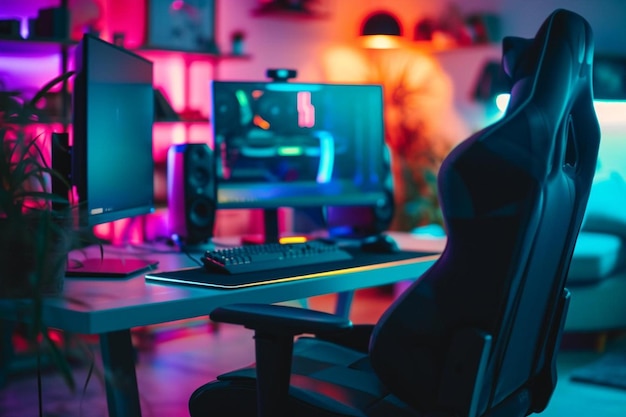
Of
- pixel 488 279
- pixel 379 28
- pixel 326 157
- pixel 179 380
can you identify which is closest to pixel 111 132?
pixel 326 157

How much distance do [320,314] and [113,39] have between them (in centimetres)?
325

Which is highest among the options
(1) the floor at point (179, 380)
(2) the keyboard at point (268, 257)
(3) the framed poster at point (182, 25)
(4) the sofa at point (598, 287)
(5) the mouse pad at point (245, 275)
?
(3) the framed poster at point (182, 25)

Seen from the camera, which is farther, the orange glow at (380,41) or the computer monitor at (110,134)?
the orange glow at (380,41)

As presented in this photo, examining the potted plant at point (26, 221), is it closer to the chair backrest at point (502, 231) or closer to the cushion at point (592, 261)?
the chair backrest at point (502, 231)

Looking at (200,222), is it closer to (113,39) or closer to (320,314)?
(320,314)

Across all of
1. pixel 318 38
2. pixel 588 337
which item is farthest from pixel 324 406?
pixel 318 38

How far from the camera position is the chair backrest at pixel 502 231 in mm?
1328

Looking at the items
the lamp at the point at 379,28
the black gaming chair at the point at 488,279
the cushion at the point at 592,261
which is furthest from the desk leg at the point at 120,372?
the lamp at the point at 379,28

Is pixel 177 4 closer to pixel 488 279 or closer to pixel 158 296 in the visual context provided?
pixel 158 296

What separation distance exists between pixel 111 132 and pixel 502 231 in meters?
1.09

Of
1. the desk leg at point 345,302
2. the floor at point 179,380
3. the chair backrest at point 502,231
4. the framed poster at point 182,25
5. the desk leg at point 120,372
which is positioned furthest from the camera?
the framed poster at point 182,25

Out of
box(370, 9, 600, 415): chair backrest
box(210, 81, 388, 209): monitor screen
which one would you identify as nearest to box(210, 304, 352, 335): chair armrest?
box(370, 9, 600, 415): chair backrest

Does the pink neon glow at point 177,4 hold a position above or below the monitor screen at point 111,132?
above

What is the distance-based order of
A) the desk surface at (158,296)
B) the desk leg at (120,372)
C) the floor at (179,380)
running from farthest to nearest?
the floor at (179,380) → the desk leg at (120,372) → the desk surface at (158,296)
